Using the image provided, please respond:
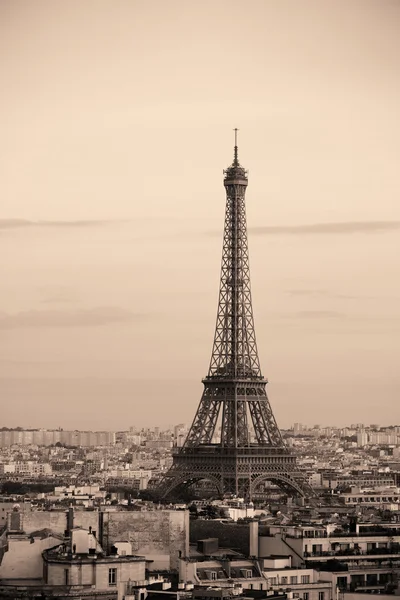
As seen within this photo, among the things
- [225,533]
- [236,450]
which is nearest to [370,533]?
[225,533]

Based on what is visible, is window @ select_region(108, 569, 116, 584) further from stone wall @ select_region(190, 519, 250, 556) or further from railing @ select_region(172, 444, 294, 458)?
railing @ select_region(172, 444, 294, 458)

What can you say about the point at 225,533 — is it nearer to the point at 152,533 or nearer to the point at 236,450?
the point at 152,533

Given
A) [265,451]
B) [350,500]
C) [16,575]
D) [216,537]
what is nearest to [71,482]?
[350,500]

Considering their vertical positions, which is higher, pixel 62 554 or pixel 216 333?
pixel 216 333

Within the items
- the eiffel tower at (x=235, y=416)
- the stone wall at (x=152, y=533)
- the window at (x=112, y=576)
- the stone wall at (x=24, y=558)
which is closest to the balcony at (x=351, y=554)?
the stone wall at (x=152, y=533)

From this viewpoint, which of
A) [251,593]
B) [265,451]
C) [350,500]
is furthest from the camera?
[350,500]

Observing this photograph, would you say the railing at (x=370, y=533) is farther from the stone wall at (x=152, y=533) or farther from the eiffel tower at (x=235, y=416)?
the eiffel tower at (x=235, y=416)

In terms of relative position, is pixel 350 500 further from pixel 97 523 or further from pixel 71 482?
pixel 97 523

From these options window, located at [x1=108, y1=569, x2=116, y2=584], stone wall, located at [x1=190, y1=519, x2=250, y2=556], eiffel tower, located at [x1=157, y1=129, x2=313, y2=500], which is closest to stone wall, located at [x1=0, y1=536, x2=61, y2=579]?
window, located at [x1=108, y1=569, x2=116, y2=584]
